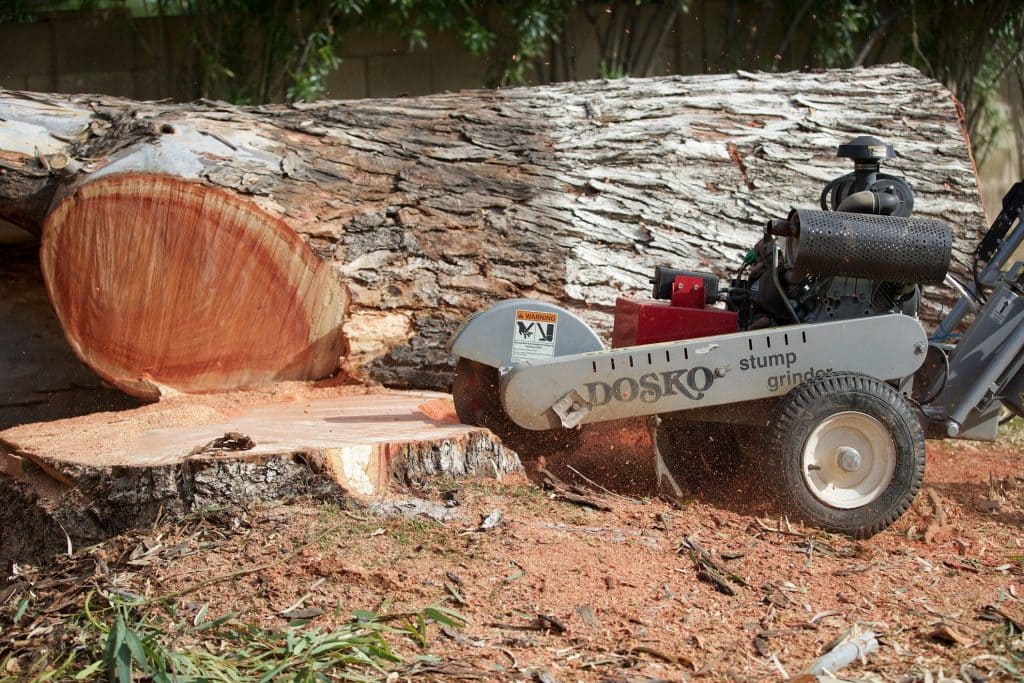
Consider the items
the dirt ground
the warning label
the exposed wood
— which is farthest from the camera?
the warning label

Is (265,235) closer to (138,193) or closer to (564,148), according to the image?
(138,193)

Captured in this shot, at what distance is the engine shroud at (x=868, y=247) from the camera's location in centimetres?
361

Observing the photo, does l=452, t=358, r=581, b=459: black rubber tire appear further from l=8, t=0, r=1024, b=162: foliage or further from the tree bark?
l=8, t=0, r=1024, b=162: foliage

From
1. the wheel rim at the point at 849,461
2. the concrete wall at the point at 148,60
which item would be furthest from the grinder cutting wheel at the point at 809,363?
the concrete wall at the point at 148,60

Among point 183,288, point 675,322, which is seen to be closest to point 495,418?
point 675,322

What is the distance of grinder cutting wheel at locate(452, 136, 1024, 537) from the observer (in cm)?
365

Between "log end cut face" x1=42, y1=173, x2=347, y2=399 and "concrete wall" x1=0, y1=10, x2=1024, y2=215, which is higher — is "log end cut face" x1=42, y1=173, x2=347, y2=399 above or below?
below

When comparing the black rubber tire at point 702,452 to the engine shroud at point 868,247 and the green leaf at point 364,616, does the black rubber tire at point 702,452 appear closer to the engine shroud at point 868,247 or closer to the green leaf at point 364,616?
the engine shroud at point 868,247

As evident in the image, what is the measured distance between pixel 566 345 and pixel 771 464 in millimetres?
789

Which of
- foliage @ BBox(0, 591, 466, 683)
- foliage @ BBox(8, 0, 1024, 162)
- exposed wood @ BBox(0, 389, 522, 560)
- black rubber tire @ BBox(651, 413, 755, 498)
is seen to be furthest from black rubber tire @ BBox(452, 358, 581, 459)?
foliage @ BBox(8, 0, 1024, 162)

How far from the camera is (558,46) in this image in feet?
29.9

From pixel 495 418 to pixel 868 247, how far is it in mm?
1399

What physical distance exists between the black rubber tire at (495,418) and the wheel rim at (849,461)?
2.77ft

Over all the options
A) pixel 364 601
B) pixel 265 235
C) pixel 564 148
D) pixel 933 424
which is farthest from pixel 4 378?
pixel 933 424
